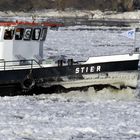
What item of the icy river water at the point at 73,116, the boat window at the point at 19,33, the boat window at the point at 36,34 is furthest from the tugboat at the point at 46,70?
the icy river water at the point at 73,116

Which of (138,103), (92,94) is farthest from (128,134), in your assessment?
(92,94)

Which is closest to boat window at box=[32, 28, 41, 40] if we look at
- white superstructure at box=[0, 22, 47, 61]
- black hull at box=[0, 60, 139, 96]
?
white superstructure at box=[0, 22, 47, 61]

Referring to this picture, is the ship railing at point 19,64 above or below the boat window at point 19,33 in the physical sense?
below

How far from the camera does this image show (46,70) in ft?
63.6

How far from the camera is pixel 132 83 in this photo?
19.8 meters

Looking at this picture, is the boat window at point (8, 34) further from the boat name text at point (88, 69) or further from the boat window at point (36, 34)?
the boat name text at point (88, 69)

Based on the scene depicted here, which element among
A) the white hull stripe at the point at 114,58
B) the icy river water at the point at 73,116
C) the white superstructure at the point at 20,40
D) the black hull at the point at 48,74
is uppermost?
the white superstructure at the point at 20,40

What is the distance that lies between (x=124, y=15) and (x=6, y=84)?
12871cm

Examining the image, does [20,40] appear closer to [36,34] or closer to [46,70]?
[36,34]

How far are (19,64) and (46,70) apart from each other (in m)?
1.08

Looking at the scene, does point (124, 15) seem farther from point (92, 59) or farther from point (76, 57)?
point (92, 59)

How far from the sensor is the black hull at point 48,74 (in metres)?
19.1

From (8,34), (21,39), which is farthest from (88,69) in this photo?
(8,34)

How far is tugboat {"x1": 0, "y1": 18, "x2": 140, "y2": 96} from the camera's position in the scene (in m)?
19.3
